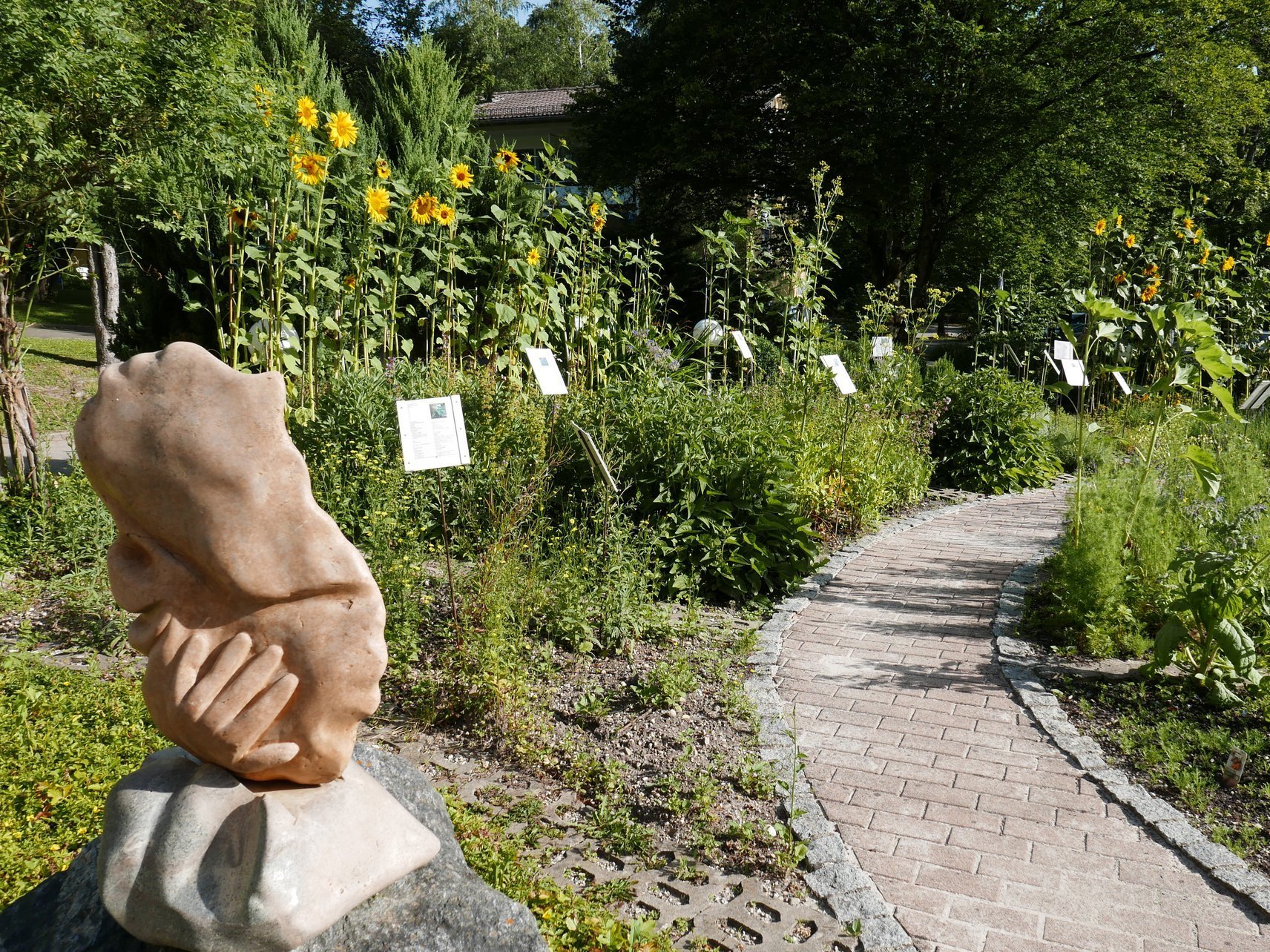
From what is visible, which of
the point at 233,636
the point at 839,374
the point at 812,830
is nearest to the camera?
the point at 233,636

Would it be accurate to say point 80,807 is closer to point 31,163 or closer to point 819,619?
point 819,619

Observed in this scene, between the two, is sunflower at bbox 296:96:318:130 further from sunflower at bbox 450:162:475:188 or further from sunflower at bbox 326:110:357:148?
sunflower at bbox 450:162:475:188

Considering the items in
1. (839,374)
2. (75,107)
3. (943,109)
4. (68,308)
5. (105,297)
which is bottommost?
(839,374)

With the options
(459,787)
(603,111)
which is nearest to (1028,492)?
(459,787)

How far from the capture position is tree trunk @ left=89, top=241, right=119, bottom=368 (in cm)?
1276

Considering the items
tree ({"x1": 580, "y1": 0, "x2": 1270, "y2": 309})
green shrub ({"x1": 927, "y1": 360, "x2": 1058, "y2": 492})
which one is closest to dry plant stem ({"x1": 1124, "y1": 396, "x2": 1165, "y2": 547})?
green shrub ({"x1": 927, "y1": 360, "x2": 1058, "y2": 492})

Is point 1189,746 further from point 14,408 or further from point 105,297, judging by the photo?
point 105,297

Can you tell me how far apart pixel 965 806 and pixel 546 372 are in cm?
341

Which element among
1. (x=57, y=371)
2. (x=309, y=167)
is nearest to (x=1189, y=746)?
(x=309, y=167)

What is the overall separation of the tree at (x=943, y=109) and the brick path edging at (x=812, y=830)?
12.6m

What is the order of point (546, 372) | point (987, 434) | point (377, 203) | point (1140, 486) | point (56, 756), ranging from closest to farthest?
point (56, 756) < point (546, 372) < point (1140, 486) < point (377, 203) < point (987, 434)

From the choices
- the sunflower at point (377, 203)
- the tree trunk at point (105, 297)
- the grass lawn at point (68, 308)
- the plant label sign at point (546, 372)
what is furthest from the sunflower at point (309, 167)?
the grass lawn at point (68, 308)

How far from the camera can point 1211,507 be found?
19.1 ft

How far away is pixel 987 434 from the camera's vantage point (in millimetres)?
9883
